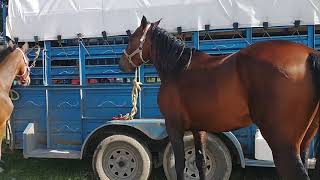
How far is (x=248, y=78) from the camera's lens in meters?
4.08

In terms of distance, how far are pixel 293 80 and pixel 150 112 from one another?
2.36 meters

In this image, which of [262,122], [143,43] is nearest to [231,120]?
[262,122]

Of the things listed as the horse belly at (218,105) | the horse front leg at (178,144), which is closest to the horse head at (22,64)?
the horse front leg at (178,144)

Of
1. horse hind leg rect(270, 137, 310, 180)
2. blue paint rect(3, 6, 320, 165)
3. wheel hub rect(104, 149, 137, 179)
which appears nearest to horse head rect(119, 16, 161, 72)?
blue paint rect(3, 6, 320, 165)

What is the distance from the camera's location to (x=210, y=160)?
552 cm

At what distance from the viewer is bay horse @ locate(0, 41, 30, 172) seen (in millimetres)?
5621

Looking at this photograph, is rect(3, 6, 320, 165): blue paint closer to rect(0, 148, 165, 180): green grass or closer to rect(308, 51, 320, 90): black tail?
rect(0, 148, 165, 180): green grass

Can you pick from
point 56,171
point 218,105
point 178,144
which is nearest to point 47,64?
point 56,171

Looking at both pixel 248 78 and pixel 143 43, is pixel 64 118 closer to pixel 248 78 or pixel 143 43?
pixel 143 43

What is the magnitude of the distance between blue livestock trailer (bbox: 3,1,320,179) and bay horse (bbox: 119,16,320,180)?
0.71 meters

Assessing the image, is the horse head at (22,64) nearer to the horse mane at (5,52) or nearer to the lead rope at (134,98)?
the horse mane at (5,52)

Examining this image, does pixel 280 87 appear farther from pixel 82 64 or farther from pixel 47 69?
pixel 47 69

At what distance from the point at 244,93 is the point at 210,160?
163 centimetres

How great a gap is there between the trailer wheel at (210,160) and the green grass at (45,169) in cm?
72
